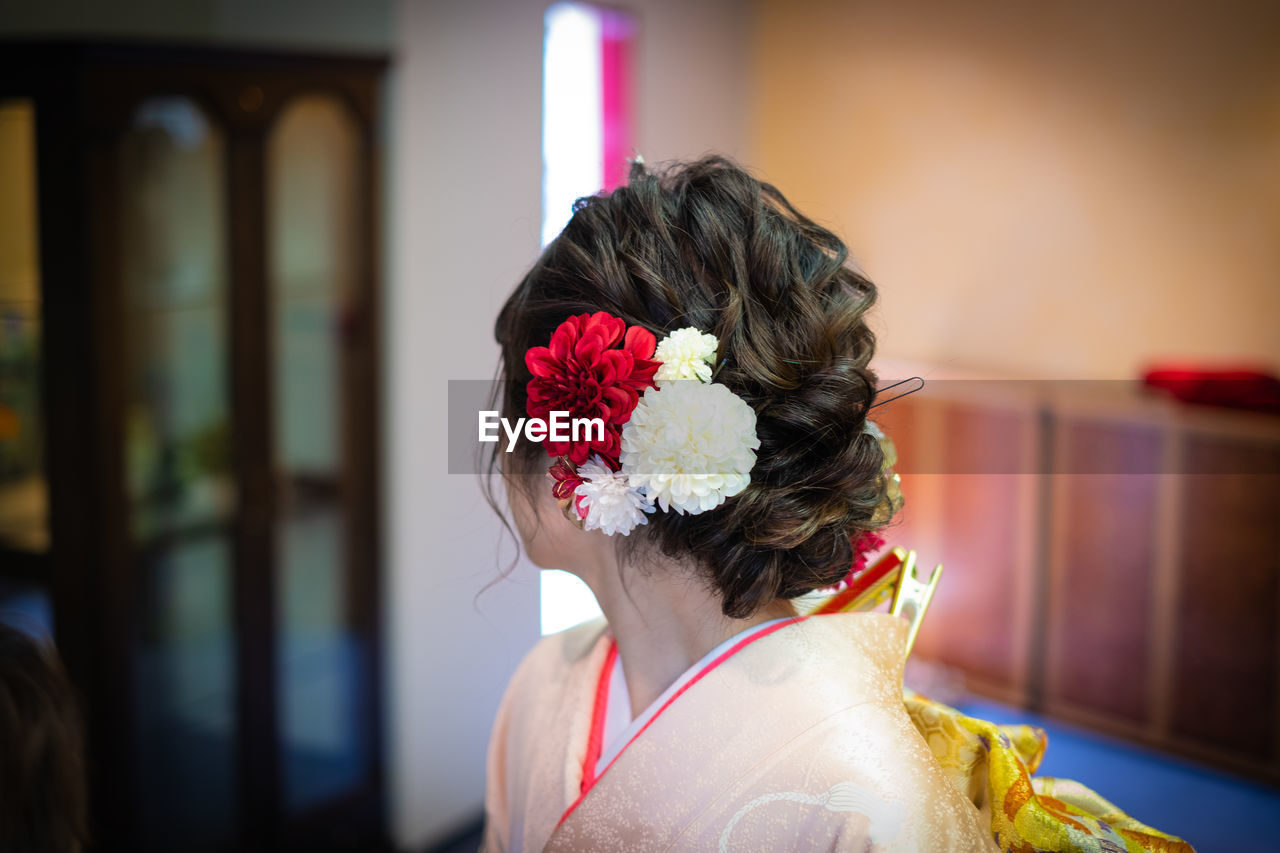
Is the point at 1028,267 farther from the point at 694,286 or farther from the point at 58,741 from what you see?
the point at 58,741

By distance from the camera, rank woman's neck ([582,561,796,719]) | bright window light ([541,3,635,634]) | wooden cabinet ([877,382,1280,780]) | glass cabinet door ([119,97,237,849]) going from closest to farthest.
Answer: woman's neck ([582,561,796,719]) < glass cabinet door ([119,97,237,849]) < wooden cabinet ([877,382,1280,780]) < bright window light ([541,3,635,634])

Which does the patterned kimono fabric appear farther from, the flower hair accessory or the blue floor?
the blue floor

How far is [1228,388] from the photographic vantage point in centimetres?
256

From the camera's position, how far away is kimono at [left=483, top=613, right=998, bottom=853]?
75 centimetres

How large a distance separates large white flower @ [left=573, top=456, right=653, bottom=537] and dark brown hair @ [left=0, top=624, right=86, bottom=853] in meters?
0.60

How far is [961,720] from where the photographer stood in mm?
876

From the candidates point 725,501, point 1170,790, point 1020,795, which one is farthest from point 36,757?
point 1170,790

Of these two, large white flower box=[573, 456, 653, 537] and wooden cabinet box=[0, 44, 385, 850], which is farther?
wooden cabinet box=[0, 44, 385, 850]

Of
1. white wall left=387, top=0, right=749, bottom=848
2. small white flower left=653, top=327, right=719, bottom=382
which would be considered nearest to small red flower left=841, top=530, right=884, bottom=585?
small white flower left=653, top=327, right=719, bottom=382

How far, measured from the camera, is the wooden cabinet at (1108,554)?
8.21ft

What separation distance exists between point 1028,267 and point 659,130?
1210mm

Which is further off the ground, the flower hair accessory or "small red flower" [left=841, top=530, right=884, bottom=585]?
the flower hair accessory

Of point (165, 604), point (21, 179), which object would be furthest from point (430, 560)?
point (21, 179)

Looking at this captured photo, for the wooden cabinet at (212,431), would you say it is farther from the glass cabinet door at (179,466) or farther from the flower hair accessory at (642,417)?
the flower hair accessory at (642,417)
